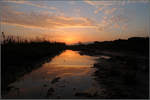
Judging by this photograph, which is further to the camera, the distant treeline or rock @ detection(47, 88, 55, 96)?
the distant treeline

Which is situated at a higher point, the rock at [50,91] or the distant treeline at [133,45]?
the distant treeline at [133,45]

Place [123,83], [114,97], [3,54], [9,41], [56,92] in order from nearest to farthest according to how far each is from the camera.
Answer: [114,97]
[56,92]
[123,83]
[3,54]
[9,41]

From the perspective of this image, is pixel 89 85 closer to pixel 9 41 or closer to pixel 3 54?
pixel 3 54

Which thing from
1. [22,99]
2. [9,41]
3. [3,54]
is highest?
[9,41]

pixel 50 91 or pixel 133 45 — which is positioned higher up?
pixel 133 45

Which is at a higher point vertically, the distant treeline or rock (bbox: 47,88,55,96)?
the distant treeline

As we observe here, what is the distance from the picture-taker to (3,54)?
23.2 feet

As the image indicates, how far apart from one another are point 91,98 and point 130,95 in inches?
54.3

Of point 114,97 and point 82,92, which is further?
point 82,92

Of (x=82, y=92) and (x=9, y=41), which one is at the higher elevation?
(x=9, y=41)

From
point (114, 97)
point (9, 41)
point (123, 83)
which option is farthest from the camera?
point (9, 41)

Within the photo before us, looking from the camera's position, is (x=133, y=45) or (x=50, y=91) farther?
(x=133, y=45)

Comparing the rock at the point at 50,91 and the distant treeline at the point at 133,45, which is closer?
the rock at the point at 50,91

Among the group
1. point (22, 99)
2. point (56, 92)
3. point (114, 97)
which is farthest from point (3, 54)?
point (114, 97)
